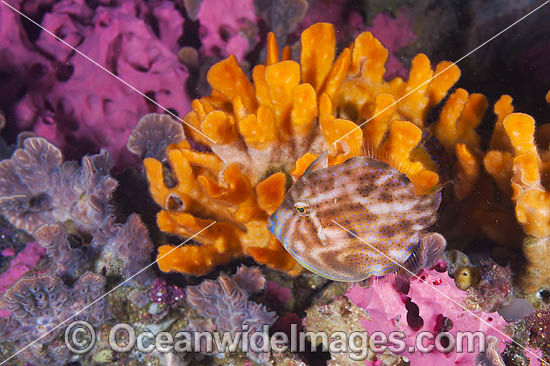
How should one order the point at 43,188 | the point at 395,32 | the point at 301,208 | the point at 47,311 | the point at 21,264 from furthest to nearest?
1. the point at 395,32
2. the point at 21,264
3. the point at 43,188
4. the point at 47,311
5. the point at 301,208

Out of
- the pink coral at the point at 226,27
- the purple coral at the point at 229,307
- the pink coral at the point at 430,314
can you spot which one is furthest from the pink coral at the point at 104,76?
the pink coral at the point at 430,314

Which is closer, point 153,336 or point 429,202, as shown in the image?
point 429,202

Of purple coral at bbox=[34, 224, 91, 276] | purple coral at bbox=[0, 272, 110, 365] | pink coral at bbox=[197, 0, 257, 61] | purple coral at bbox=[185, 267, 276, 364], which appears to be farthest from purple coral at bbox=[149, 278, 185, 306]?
pink coral at bbox=[197, 0, 257, 61]

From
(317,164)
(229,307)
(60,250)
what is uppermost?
(317,164)

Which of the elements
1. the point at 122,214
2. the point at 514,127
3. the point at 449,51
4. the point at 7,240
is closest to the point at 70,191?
the point at 122,214

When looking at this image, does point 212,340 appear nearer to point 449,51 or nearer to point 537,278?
point 537,278

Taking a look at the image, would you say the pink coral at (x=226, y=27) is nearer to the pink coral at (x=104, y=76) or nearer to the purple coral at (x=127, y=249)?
the pink coral at (x=104, y=76)

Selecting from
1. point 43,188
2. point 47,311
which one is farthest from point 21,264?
point 47,311

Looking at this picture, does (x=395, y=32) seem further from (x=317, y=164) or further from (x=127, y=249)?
(x=127, y=249)
